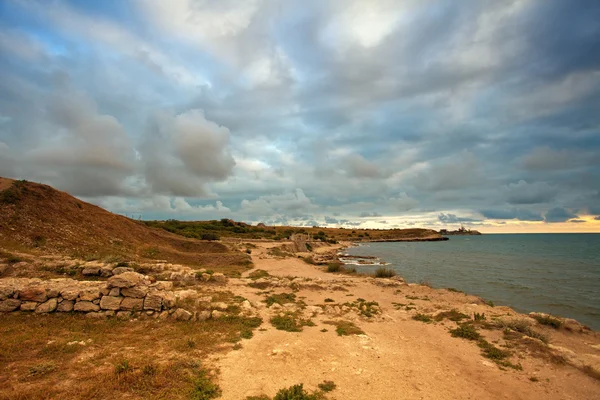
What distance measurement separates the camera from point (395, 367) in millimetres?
9609

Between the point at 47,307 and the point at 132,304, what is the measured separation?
3.16 metres

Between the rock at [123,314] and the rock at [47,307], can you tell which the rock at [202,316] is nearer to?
the rock at [123,314]

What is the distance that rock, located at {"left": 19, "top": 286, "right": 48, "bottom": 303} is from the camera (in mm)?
12227

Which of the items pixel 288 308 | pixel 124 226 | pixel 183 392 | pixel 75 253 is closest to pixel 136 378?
pixel 183 392

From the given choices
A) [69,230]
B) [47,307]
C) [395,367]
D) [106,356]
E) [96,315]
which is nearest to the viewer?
[106,356]

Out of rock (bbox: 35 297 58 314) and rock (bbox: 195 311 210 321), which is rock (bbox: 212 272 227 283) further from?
rock (bbox: 35 297 58 314)

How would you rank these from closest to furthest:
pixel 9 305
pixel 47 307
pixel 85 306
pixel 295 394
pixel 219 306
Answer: pixel 295 394, pixel 9 305, pixel 47 307, pixel 85 306, pixel 219 306

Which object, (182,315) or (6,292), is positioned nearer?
(6,292)

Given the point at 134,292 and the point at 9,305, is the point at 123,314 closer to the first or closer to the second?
the point at 134,292

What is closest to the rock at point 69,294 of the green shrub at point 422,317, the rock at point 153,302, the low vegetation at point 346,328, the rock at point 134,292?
the rock at point 134,292

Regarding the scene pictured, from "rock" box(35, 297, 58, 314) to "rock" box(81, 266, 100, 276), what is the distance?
279 inches

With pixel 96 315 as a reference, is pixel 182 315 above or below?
below

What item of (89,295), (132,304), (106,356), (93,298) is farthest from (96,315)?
(106,356)

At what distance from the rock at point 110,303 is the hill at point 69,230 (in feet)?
43.6
